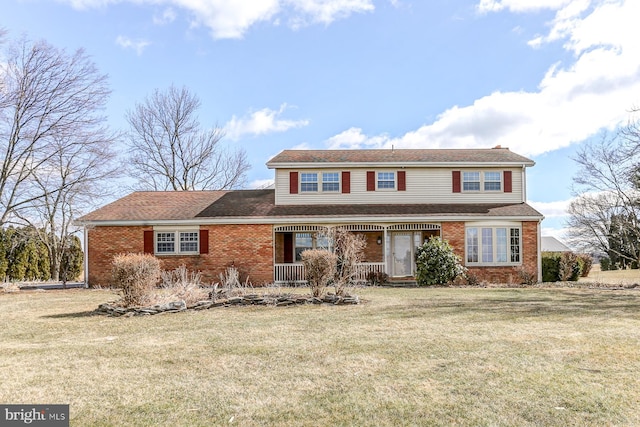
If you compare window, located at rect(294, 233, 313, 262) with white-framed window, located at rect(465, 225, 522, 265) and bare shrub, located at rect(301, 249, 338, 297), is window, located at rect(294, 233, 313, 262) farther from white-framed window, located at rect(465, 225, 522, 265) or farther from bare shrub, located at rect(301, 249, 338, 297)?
bare shrub, located at rect(301, 249, 338, 297)

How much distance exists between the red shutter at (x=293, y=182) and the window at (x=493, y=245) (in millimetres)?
7740

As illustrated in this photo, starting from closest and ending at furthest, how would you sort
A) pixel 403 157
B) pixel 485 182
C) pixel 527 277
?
pixel 527 277 → pixel 485 182 → pixel 403 157

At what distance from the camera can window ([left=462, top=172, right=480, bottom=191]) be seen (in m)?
22.3

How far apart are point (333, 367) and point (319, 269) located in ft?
22.2

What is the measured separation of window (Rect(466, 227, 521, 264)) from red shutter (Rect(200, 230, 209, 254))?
35.6 feet

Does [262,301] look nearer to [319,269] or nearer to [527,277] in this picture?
[319,269]

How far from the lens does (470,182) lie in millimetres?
22297

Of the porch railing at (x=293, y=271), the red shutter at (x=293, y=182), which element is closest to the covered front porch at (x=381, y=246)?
the porch railing at (x=293, y=271)

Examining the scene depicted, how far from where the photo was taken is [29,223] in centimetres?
2677

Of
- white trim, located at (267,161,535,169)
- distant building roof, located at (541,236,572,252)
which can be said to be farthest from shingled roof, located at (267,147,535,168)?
distant building roof, located at (541,236,572,252)

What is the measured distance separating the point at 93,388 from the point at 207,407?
5.30 feet

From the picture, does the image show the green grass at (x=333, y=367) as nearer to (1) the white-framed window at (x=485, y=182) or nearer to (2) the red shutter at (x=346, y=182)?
(2) the red shutter at (x=346, y=182)

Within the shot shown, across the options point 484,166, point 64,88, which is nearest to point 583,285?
point 484,166

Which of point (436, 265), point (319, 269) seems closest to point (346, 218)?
point (436, 265)
